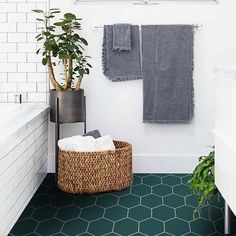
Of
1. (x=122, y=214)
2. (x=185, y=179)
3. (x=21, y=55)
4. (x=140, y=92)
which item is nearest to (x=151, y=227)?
(x=122, y=214)

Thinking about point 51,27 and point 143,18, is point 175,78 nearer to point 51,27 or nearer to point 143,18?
point 143,18

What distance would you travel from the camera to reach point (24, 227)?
223 cm

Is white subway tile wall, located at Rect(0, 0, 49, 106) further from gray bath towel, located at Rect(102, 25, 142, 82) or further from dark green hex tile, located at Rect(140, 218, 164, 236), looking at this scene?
dark green hex tile, located at Rect(140, 218, 164, 236)

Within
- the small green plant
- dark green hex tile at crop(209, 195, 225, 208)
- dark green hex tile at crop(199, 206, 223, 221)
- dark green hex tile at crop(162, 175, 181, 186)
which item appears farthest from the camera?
dark green hex tile at crop(162, 175, 181, 186)

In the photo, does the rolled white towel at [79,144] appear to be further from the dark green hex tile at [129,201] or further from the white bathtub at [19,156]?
the dark green hex tile at [129,201]

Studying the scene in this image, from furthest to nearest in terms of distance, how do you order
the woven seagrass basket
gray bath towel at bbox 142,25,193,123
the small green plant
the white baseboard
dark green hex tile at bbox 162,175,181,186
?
the white baseboard, gray bath towel at bbox 142,25,193,123, dark green hex tile at bbox 162,175,181,186, the woven seagrass basket, the small green plant

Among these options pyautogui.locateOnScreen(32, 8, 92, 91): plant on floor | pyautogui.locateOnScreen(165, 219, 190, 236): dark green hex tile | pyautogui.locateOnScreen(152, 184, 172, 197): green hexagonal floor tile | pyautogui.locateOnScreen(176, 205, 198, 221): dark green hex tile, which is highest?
pyautogui.locateOnScreen(32, 8, 92, 91): plant on floor

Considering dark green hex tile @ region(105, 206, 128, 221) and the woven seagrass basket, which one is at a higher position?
the woven seagrass basket

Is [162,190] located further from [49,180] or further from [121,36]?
[121,36]

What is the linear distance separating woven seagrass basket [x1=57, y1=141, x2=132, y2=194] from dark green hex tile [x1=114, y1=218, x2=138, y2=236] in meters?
0.45

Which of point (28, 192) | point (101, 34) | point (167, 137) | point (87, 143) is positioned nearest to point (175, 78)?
point (167, 137)

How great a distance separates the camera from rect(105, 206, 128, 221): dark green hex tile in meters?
2.38

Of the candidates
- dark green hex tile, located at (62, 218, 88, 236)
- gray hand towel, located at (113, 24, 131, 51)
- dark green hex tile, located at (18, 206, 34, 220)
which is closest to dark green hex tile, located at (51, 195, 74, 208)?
dark green hex tile, located at (18, 206, 34, 220)

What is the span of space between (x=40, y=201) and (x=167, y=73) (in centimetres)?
145
